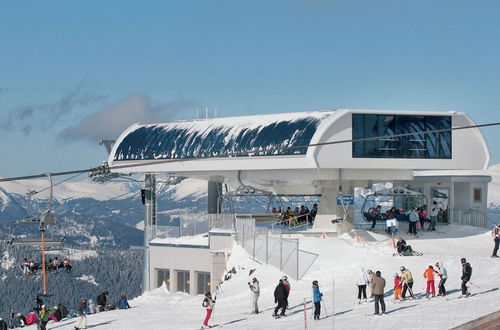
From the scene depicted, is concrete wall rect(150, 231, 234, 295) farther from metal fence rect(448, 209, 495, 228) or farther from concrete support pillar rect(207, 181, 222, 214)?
metal fence rect(448, 209, 495, 228)

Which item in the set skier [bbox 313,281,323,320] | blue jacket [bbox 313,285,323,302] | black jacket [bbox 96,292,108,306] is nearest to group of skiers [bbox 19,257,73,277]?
black jacket [bbox 96,292,108,306]

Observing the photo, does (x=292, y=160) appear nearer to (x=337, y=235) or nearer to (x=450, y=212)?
(x=337, y=235)

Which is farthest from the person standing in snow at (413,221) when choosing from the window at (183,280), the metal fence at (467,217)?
the window at (183,280)

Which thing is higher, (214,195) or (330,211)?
(330,211)

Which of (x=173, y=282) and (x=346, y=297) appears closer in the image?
(x=346, y=297)

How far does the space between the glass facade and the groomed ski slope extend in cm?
415

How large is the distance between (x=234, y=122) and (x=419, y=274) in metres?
19.9

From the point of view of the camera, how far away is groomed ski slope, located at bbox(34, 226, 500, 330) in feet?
108

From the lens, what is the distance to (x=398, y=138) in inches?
Answer: 2031

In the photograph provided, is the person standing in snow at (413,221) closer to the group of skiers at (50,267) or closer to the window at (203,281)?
the window at (203,281)

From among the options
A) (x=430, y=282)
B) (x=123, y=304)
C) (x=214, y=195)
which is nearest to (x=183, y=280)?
(x=214, y=195)

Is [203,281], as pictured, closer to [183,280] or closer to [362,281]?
[183,280]

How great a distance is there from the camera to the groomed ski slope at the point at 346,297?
32.9m

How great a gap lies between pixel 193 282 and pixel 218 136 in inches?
309
